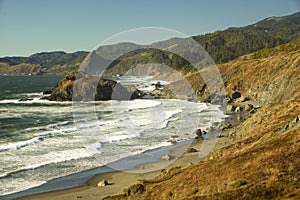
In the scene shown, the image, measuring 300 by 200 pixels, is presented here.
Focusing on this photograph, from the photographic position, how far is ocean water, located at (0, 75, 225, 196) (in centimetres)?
2975

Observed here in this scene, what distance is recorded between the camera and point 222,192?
1415 cm

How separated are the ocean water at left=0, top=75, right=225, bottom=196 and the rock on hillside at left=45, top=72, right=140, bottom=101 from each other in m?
14.8

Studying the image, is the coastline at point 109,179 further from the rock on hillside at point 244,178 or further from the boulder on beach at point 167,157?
the rock on hillside at point 244,178

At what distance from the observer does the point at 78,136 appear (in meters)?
43.0

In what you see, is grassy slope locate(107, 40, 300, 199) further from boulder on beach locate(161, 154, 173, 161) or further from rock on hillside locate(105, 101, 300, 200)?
boulder on beach locate(161, 154, 173, 161)

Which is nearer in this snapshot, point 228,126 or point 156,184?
point 156,184

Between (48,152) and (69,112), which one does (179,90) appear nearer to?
(69,112)

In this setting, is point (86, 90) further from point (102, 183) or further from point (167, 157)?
point (102, 183)

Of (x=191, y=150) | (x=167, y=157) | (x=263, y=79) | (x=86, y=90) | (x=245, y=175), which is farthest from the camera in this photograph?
(x=86, y=90)

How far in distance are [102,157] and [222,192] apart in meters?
21.4

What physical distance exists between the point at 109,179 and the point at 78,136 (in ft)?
54.0

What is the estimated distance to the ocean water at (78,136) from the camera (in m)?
29.8

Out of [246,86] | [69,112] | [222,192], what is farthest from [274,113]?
[246,86]

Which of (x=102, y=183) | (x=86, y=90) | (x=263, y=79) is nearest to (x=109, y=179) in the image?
(x=102, y=183)
